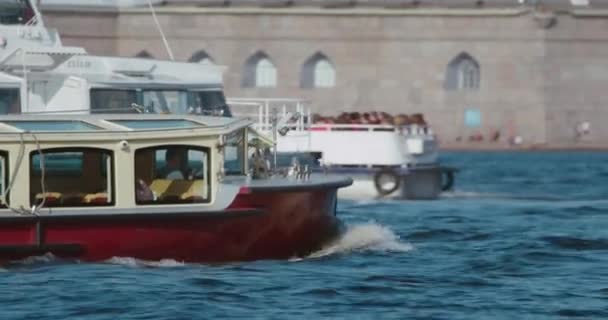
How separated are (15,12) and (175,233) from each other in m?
11.1

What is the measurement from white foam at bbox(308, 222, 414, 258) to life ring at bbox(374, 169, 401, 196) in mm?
15853

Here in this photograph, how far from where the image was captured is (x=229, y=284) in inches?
1101

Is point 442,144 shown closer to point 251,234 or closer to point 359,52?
point 359,52

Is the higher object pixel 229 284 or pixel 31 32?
pixel 31 32

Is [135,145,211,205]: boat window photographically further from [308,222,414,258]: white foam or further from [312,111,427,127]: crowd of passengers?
[312,111,427,127]: crowd of passengers

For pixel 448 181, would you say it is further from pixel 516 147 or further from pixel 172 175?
pixel 516 147

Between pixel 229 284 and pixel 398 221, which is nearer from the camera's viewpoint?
pixel 229 284

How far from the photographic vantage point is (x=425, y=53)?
374ft

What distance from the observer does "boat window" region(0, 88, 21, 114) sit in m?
38.2

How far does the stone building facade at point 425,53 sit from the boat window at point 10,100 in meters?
73.1

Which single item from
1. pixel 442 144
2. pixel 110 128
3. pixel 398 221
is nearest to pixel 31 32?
pixel 398 221

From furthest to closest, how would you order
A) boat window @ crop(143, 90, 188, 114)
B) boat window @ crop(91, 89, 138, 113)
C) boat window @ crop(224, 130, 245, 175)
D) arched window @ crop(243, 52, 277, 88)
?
arched window @ crop(243, 52, 277, 88) < boat window @ crop(143, 90, 188, 114) < boat window @ crop(91, 89, 138, 113) < boat window @ crop(224, 130, 245, 175)

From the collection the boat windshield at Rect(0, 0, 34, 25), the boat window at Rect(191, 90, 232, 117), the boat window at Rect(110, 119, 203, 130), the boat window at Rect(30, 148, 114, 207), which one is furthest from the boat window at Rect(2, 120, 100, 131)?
the boat window at Rect(191, 90, 232, 117)

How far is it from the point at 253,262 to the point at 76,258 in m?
2.15
